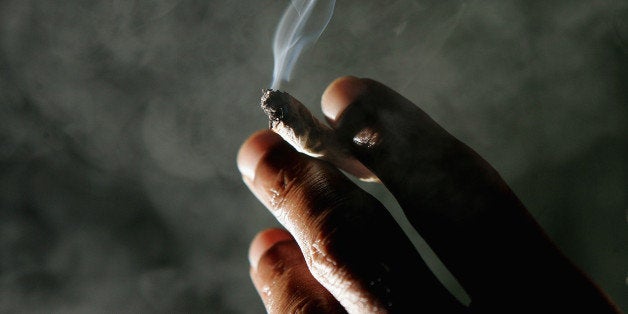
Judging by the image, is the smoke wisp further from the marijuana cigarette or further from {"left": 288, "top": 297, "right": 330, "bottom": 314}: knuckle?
{"left": 288, "top": 297, "right": 330, "bottom": 314}: knuckle

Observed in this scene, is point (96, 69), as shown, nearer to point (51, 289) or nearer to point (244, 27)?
point (244, 27)

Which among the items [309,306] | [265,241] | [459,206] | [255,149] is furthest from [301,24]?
[309,306]

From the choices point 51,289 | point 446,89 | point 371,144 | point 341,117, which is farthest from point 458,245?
point 51,289

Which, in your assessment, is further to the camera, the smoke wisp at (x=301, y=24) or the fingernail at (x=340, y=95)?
the smoke wisp at (x=301, y=24)

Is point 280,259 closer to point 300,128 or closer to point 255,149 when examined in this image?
point 255,149

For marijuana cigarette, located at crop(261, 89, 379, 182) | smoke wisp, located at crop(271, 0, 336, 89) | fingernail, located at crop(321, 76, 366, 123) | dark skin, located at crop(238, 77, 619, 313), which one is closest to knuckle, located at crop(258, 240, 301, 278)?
dark skin, located at crop(238, 77, 619, 313)

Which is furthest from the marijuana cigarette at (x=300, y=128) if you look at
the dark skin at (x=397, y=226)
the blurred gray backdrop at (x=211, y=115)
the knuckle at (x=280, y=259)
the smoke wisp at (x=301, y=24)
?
the blurred gray backdrop at (x=211, y=115)

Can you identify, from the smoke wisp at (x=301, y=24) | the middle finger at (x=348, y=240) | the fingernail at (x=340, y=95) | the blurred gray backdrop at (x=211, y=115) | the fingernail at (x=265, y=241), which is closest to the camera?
the middle finger at (x=348, y=240)

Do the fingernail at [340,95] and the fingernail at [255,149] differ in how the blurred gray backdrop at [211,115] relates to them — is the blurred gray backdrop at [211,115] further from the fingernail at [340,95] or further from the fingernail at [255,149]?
the fingernail at [255,149]
